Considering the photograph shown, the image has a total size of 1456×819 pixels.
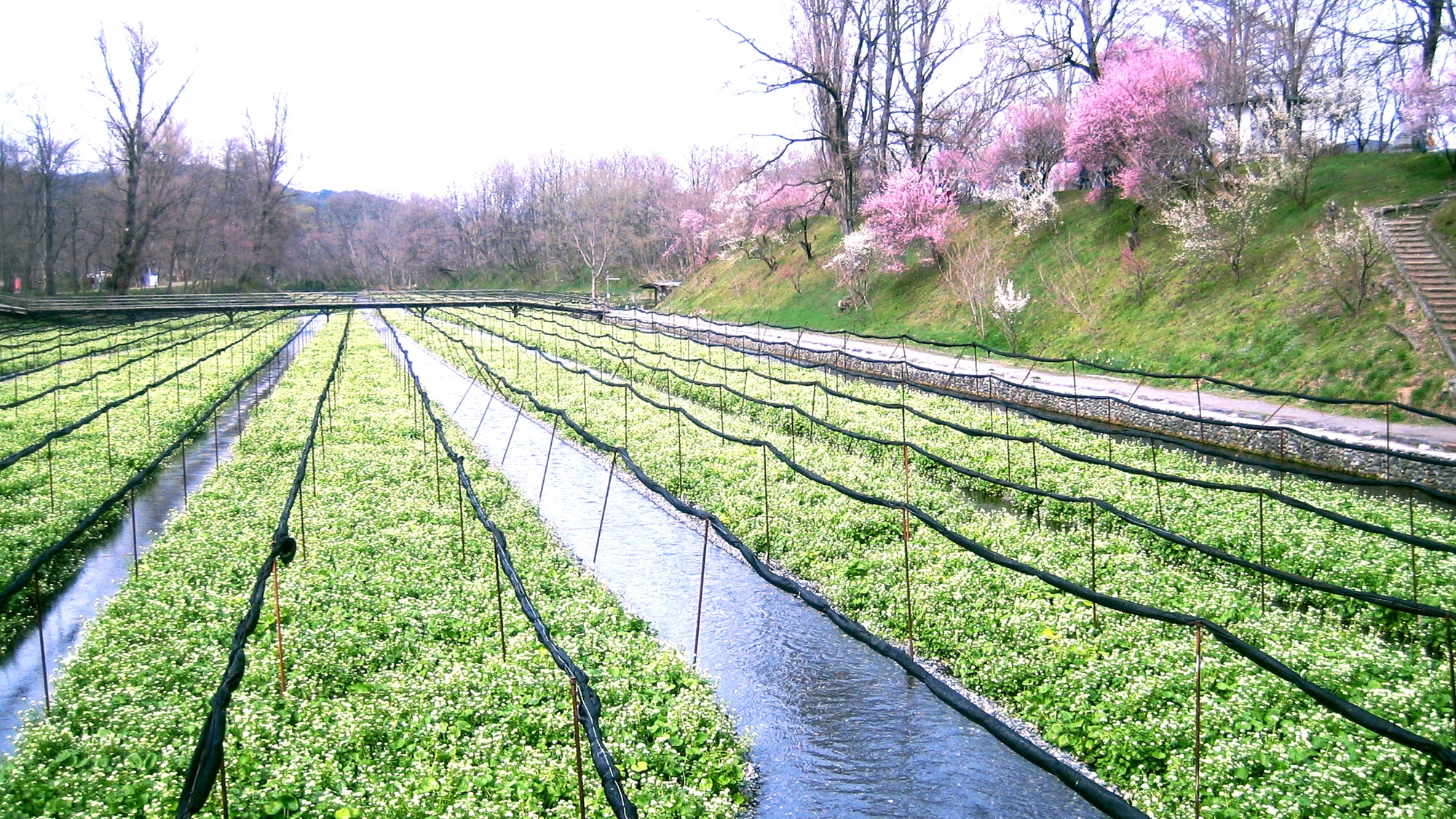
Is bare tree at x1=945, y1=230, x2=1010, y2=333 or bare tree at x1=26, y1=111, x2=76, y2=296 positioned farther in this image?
bare tree at x1=26, y1=111, x2=76, y2=296

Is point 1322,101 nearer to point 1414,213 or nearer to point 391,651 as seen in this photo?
point 1414,213

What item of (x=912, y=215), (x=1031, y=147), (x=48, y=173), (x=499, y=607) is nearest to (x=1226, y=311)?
(x=912, y=215)

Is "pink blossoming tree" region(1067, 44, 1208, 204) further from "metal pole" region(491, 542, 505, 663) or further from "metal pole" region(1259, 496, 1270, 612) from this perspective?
"metal pole" region(491, 542, 505, 663)

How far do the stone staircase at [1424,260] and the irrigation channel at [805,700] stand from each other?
20.6 metres

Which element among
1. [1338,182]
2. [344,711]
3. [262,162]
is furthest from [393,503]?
[262,162]

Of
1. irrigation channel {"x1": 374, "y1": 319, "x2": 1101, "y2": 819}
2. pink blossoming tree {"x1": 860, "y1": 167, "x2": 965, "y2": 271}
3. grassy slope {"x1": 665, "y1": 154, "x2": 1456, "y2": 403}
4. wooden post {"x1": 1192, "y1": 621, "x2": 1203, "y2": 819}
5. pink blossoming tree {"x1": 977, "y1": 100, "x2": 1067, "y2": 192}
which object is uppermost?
pink blossoming tree {"x1": 977, "y1": 100, "x2": 1067, "y2": 192}

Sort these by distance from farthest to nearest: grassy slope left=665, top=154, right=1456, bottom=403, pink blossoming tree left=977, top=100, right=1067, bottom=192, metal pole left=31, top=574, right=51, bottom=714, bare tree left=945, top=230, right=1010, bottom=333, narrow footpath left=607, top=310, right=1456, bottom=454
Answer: pink blossoming tree left=977, top=100, right=1067, bottom=192 → bare tree left=945, top=230, right=1010, bottom=333 → grassy slope left=665, top=154, right=1456, bottom=403 → narrow footpath left=607, top=310, right=1456, bottom=454 → metal pole left=31, top=574, right=51, bottom=714

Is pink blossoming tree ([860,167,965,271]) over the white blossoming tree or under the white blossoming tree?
over

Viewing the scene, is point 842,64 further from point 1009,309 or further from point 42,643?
point 42,643

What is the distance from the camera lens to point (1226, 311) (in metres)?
31.3

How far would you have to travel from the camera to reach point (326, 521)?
47.2 ft

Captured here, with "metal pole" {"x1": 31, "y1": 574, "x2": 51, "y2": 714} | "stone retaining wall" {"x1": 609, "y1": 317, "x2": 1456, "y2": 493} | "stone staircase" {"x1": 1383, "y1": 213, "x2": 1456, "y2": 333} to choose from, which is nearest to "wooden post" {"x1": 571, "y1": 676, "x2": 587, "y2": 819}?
"metal pole" {"x1": 31, "y1": 574, "x2": 51, "y2": 714}

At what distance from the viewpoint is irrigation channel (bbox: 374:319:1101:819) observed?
8.55 metres

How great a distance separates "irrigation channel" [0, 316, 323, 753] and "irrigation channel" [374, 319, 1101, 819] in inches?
269
